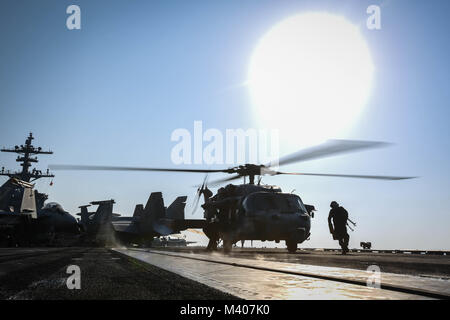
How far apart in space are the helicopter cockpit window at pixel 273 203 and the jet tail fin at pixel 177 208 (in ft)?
145

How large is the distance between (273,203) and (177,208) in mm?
45675

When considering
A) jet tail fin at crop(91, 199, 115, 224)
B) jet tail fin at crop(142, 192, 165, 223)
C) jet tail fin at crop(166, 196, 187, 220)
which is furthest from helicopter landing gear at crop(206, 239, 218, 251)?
jet tail fin at crop(166, 196, 187, 220)

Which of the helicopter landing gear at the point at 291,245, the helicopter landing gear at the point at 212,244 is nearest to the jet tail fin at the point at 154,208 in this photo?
the helicopter landing gear at the point at 212,244

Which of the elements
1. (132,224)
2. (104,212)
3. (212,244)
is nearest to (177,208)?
(132,224)

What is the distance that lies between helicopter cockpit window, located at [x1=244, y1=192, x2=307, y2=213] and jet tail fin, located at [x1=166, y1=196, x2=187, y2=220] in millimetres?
44257

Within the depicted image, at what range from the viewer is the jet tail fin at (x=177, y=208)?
197ft

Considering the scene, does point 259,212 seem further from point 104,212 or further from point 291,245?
point 104,212

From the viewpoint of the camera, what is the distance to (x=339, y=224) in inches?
644

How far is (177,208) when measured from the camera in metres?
60.8

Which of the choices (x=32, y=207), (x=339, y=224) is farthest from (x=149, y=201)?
(x=339, y=224)

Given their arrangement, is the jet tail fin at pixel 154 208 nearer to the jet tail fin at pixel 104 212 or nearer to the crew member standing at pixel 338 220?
the jet tail fin at pixel 104 212
